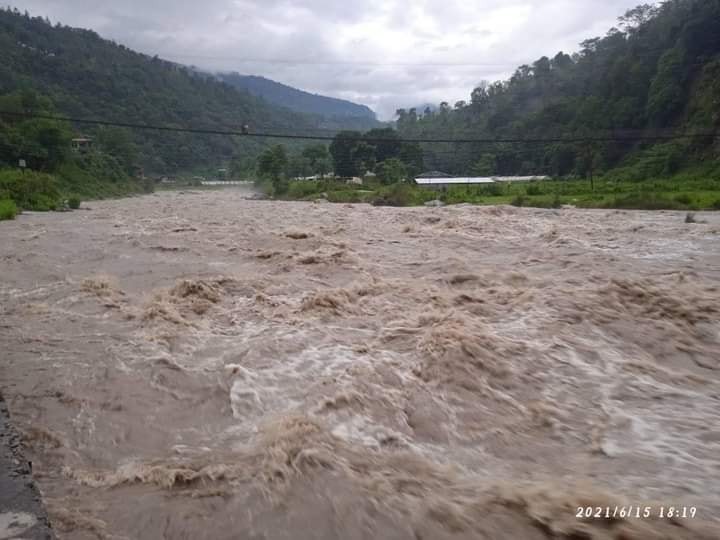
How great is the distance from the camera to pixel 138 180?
144 feet

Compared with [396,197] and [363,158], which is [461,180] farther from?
[396,197]

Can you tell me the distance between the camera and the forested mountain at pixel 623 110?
1313 inches

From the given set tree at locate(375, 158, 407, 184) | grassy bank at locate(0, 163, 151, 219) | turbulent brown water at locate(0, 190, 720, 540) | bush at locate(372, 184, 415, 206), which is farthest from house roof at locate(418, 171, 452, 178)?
turbulent brown water at locate(0, 190, 720, 540)

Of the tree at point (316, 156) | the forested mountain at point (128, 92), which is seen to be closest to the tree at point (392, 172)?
the tree at point (316, 156)

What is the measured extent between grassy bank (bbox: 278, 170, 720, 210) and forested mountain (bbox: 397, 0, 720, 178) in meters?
4.81

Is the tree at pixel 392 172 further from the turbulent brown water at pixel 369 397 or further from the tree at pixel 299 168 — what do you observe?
the turbulent brown water at pixel 369 397

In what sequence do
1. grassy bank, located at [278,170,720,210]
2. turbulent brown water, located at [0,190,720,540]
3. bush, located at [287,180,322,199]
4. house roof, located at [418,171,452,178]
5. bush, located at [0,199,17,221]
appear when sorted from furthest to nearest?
1. house roof, located at [418,171,452,178]
2. bush, located at [287,180,322,199]
3. grassy bank, located at [278,170,720,210]
4. bush, located at [0,199,17,221]
5. turbulent brown water, located at [0,190,720,540]

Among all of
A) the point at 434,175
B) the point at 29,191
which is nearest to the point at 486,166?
the point at 434,175

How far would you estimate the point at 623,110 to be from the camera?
40.1 meters

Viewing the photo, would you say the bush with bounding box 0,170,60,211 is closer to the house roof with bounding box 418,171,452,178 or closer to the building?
the building

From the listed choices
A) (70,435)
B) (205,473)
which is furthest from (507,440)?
(70,435)

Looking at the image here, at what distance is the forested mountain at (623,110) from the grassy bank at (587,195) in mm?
4811

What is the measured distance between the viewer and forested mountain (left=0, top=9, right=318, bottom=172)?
48.2m

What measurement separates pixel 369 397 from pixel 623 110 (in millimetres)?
42709
